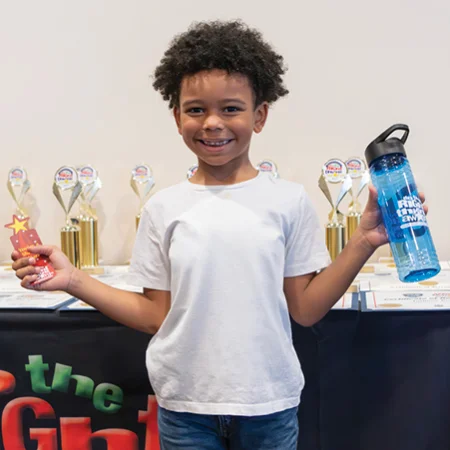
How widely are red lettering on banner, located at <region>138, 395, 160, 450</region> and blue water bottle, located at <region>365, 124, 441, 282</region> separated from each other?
643 millimetres

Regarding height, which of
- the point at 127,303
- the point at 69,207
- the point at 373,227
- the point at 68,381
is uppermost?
the point at 69,207

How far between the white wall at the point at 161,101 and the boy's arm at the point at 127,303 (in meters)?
0.87

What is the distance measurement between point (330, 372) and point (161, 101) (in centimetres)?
97

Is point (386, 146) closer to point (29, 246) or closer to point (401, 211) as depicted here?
point (401, 211)

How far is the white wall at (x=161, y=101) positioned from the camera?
1.62 meters

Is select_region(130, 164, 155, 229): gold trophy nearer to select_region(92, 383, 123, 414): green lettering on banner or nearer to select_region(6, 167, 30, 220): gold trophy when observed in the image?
select_region(6, 167, 30, 220): gold trophy

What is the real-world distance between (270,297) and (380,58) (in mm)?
1066

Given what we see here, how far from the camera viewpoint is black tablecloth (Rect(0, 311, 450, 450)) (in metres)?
1.11

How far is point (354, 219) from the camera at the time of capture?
60.9 inches

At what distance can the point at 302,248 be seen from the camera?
866 mm

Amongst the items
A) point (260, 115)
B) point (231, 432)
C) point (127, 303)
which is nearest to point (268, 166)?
point (260, 115)

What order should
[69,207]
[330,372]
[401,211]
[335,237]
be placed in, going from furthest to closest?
[69,207] → [335,237] → [330,372] → [401,211]

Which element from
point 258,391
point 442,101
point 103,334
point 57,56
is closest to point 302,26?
point 442,101

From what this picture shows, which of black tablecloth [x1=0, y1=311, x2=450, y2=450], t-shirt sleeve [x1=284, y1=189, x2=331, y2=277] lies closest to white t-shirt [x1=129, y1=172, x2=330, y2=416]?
t-shirt sleeve [x1=284, y1=189, x2=331, y2=277]
